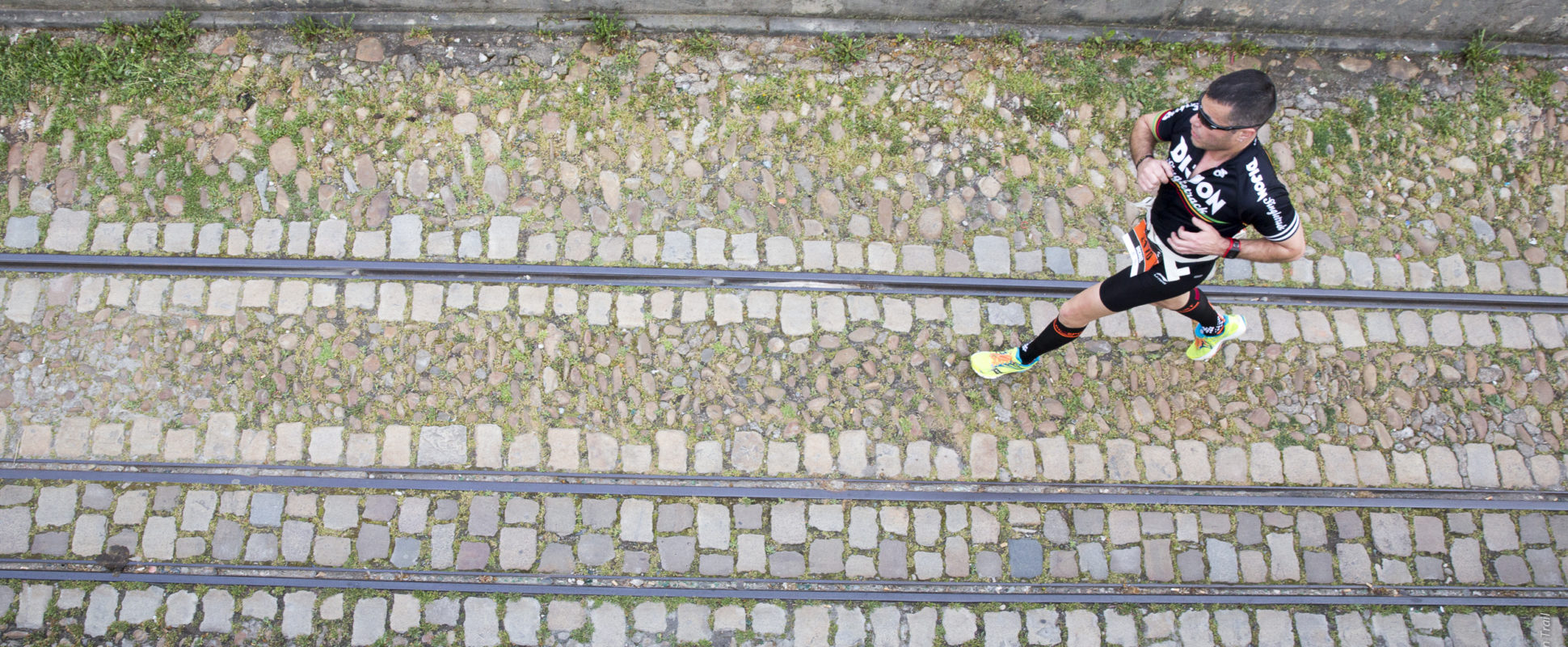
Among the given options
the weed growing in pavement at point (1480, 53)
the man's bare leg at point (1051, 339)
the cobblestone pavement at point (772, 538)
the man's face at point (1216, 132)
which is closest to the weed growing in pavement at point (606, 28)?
the cobblestone pavement at point (772, 538)

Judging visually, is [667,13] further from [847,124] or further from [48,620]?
[48,620]

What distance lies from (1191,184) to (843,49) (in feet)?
9.61

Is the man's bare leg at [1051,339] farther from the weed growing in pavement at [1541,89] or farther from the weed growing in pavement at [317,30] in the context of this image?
the weed growing in pavement at [317,30]

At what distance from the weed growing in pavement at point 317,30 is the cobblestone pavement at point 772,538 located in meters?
3.27

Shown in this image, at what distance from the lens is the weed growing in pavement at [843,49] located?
6.17 metres

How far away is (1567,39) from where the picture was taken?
6426 mm

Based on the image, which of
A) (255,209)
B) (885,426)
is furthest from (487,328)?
(885,426)

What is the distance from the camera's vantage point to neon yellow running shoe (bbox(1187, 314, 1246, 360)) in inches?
212

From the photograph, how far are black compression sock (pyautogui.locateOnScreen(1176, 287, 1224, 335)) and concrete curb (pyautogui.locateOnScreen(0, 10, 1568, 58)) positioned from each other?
2.42 metres

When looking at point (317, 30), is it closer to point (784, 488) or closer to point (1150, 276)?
point (784, 488)

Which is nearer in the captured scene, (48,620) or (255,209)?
(48,620)

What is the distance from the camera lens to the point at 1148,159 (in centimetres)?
427

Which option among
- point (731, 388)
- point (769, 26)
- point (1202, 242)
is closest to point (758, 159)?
point (769, 26)

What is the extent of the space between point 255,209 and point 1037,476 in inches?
218
